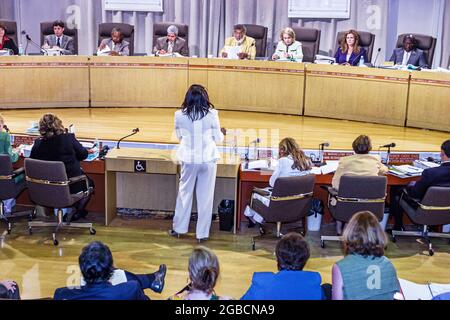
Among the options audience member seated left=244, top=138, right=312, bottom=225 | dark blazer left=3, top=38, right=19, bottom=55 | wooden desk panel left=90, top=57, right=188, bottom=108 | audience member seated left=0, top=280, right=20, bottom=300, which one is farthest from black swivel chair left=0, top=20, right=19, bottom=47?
audience member seated left=0, top=280, right=20, bottom=300

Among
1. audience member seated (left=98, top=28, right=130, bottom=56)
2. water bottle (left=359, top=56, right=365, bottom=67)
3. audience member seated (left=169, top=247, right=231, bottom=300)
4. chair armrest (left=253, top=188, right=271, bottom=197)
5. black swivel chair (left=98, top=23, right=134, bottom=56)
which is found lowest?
chair armrest (left=253, top=188, right=271, bottom=197)

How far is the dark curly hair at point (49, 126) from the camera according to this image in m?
7.04

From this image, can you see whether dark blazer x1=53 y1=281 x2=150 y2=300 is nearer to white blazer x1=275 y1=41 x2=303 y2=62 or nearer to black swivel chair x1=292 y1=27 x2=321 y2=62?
white blazer x1=275 y1=41 x2=303 y2=62

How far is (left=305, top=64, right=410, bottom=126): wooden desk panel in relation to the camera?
34.6ft

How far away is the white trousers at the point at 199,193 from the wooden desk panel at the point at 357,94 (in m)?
4.34

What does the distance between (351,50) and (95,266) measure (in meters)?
7.84

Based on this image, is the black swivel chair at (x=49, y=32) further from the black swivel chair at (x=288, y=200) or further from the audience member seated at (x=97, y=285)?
the audience member seated at (x=97, y=285)

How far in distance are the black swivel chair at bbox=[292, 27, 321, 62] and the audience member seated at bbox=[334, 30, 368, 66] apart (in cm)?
70

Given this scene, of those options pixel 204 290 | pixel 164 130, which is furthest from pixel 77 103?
pixel 204 290

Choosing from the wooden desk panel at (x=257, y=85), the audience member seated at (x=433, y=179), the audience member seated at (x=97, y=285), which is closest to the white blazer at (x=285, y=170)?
the audience member seated at (x=433, y=179)

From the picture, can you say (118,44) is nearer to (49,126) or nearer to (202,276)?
(49,126)

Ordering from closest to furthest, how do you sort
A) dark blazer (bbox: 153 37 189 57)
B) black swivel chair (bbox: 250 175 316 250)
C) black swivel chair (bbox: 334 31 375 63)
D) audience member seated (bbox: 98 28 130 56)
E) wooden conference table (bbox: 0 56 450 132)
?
black swivel chair (bbox: 250 175 316 250), wooden conference table (bbox: 0 56 450 132), black swivel chair (bbox: 334 31 375 63), audience member seated (bbox: 98 28 130 56), dark blazer (bbox: 153 37 189 57)

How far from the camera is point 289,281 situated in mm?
4254

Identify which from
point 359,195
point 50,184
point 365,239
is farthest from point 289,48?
point 365,239
